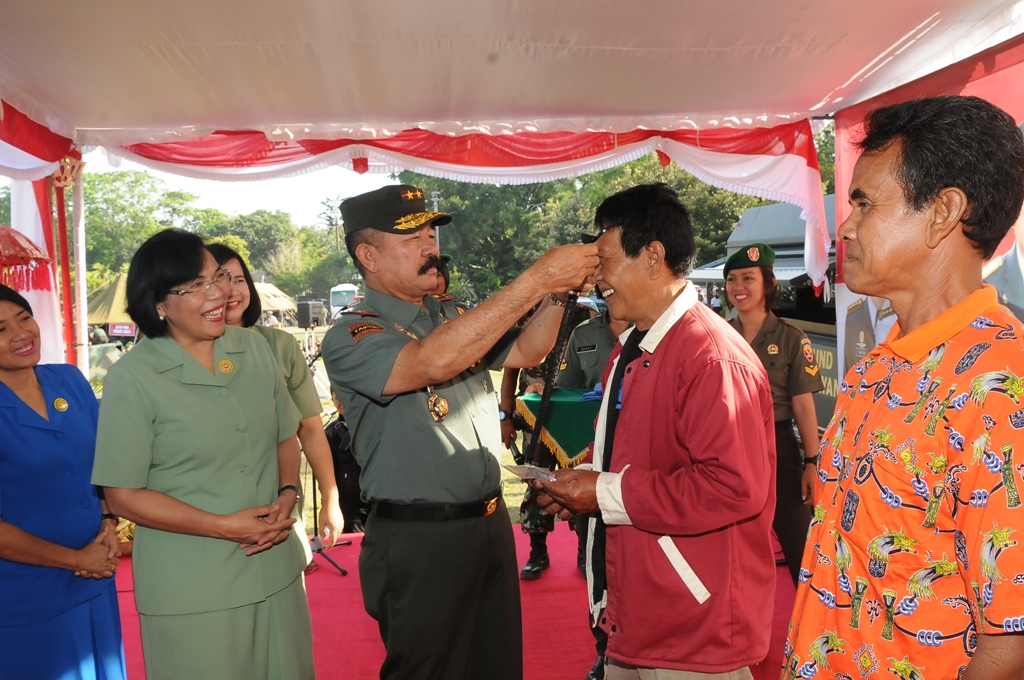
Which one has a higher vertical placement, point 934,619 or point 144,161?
point 144,161

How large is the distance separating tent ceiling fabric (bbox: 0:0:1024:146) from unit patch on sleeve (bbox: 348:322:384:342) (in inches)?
83.7

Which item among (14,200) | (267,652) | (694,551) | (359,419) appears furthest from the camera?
(14,200)

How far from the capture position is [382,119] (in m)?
6.04

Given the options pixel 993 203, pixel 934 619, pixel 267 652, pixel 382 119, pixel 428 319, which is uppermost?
pixel 382 119

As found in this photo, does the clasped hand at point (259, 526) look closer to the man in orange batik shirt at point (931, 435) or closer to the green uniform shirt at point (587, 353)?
the man in orange batik shirt at point (931, 435)

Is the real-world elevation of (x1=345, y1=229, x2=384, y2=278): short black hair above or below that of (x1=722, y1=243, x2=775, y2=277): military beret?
Result: above

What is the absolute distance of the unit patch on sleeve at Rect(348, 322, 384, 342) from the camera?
2359 millimetres

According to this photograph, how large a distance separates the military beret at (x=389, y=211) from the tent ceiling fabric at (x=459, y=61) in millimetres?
1641

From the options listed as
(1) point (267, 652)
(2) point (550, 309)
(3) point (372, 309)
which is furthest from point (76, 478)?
(2) point (550, 309)

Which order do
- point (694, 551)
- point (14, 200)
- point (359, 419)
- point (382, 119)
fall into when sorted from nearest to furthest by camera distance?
point (694, 551)
point (359, 419)
point (14, 200)
point (382, 119)

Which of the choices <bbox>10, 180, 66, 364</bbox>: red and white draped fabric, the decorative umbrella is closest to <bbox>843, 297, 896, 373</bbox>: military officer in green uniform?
the decorative umbrella

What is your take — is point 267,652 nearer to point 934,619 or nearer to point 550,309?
point 550,309

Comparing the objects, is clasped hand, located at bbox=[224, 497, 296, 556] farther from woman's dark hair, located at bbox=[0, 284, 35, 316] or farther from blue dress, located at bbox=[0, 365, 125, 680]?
woman's dark hair, located at bbox=[0, 284, 35, 316]

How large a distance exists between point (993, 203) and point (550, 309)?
5.53ft
